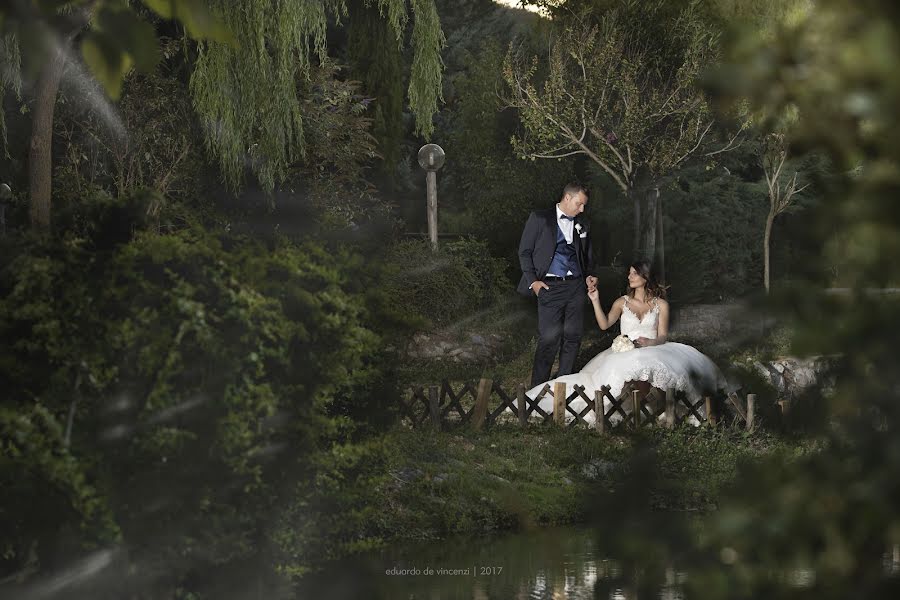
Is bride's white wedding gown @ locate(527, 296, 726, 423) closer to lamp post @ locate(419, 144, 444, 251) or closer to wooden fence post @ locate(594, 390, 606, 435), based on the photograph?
wooden fence post @ locate(594, 390, 606, 435)

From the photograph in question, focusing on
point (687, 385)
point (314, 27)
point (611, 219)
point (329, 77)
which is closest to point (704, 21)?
point (611, 219)

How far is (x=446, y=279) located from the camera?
1811 centimetres

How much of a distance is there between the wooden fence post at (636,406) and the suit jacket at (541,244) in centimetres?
160

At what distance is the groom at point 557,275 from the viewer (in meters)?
11.8

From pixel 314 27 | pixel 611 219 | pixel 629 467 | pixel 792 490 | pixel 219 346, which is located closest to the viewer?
pixel 792 490

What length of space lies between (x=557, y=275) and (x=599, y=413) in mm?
1953

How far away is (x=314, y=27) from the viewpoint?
14492 mm

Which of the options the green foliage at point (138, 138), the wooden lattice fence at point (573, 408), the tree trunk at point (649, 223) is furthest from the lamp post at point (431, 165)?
the wooden lattice fence at point (573, 408)

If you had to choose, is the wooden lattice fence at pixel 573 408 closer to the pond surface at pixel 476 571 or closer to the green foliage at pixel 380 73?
the pond surface at pixel 476 571

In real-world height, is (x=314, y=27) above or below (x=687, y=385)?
above

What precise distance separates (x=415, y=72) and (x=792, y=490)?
16159 millimetres

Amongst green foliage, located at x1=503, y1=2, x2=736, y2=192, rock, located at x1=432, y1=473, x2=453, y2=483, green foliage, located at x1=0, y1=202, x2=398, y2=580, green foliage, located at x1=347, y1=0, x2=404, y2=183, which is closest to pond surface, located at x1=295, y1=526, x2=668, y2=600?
rock, located at x1=432, y1=473, x2=453, y2=483

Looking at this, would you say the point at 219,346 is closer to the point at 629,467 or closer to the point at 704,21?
the point at 629,467

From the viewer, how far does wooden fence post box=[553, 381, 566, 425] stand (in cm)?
1035
